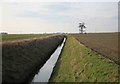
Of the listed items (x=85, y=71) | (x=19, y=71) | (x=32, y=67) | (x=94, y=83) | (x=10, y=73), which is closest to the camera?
(x=94, y=83)

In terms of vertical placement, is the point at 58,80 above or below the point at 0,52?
below

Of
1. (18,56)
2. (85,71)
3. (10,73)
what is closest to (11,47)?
(18,56)

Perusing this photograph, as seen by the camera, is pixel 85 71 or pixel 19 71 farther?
pixel 19 71

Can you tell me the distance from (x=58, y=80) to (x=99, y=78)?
507 cm

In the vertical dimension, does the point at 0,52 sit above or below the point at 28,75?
above

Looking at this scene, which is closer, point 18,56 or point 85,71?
point 85,71

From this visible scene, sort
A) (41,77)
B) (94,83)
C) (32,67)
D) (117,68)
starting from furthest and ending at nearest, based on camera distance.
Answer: (32,67) → (41,77) → (117,68) → (94,83)

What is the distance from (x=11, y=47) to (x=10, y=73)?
7119 millimetres

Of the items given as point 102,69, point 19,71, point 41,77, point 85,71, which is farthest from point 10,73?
point 102,69

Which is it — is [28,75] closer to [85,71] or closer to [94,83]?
[85,71]

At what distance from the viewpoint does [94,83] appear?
51.0 feet

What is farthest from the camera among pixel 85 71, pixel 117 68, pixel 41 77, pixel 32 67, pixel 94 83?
pixel 32 67

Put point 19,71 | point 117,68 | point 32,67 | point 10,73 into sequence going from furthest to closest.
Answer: point 32,67
point 19,71
point 10,73
point 117,68

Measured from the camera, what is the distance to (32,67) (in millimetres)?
27016
